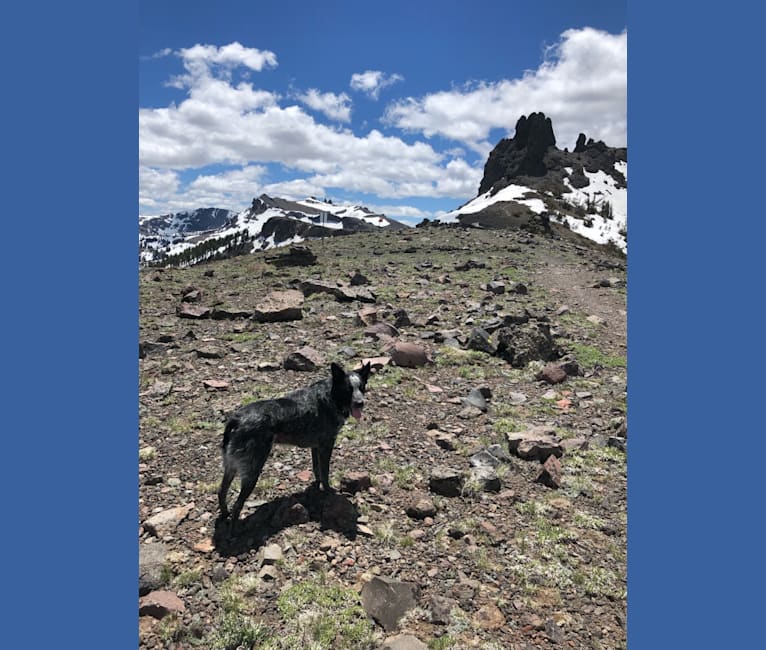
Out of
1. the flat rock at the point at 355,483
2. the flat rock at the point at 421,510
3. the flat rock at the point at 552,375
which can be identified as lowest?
the flat rock at the point at 421,510

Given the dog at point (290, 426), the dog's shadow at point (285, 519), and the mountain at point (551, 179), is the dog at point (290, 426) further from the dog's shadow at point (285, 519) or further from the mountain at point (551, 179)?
the mountain at point (551, 179)

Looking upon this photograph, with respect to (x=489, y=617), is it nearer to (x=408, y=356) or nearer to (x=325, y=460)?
(x=325, y=460)

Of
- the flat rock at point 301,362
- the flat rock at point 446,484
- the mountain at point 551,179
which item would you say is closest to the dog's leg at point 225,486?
the flat rock at point 446,484

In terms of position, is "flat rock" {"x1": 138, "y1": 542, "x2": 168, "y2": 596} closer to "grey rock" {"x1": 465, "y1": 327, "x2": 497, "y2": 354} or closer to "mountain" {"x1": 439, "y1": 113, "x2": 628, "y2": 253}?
"grey rock" {"x1": 465, "y1": 327, "x2": 497, "y2": 354}

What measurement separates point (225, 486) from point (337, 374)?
1.92 m

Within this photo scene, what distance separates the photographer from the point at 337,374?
20.4 ft

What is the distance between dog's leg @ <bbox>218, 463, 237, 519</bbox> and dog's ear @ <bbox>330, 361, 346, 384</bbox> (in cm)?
166

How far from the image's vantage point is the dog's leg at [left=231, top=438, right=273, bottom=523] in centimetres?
555

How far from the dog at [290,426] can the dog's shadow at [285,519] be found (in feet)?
0.51

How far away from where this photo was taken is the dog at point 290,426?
5539 mm

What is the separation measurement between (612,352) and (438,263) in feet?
47.1

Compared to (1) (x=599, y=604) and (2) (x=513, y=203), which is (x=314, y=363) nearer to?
(1) (x=599, y=604)

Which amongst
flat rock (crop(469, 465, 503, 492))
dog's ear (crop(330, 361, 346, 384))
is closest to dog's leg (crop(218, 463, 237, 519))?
dog's ear (crop(330, 361, 346, 384))

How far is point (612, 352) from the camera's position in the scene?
46.2 feet
